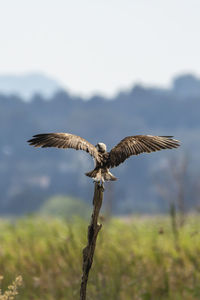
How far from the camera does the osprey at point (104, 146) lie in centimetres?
199

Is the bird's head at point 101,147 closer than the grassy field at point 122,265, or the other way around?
the bird's head at point 101,147

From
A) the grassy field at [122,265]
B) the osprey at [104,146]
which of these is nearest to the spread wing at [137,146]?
the osprey at [104,146]

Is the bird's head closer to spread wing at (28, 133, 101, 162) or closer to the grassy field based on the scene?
spread wing at (28, 133, 101, 162)

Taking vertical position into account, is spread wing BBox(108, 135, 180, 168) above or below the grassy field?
above

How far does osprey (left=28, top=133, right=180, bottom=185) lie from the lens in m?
1.99

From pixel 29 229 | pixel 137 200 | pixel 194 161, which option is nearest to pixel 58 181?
pixel 137 200

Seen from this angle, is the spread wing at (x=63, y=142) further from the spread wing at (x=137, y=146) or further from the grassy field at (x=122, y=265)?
the grassy field at (x=122, y=265)

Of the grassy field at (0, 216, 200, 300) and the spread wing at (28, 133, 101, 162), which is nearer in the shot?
the spread wing at (28, 133, 101, 162)

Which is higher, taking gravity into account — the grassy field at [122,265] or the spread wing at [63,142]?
the spread wing at [63,142]

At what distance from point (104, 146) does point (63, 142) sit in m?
0.16

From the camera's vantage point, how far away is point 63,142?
209cm

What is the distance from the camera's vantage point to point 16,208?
14200 cm

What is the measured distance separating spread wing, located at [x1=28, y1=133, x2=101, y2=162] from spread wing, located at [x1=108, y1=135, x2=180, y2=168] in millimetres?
65

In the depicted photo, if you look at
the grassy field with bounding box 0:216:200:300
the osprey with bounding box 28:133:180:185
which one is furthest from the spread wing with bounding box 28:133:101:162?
the grassy field with bounding box 0:216:200:300
